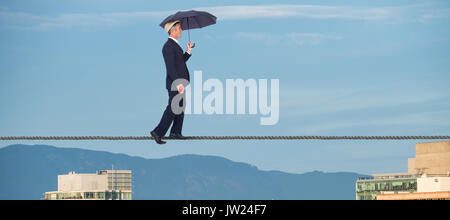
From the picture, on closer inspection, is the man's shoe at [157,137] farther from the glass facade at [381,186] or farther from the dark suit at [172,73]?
the glass facade at [381,186]

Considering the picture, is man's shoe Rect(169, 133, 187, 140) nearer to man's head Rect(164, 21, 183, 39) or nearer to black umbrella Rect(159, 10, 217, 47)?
man's head Rect(164, 21, 183, 39)

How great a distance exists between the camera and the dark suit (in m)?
14.4

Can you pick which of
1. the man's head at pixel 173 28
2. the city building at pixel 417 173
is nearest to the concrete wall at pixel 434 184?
the city building at pixel 417 173

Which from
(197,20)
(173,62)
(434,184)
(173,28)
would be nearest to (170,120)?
(173,62)

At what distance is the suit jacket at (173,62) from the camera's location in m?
14.4

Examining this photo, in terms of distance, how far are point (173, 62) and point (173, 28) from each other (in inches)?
25.1

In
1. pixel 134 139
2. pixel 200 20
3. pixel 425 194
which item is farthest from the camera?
pixel 425 194
